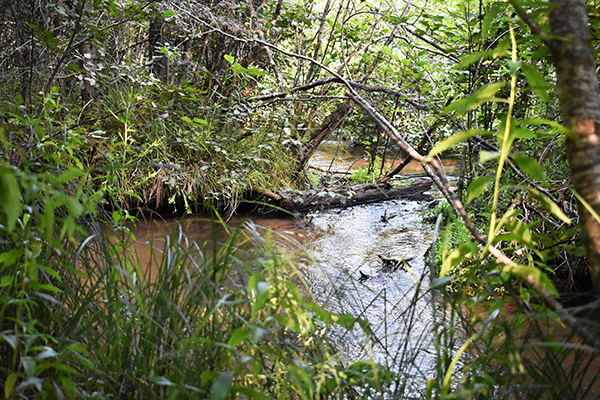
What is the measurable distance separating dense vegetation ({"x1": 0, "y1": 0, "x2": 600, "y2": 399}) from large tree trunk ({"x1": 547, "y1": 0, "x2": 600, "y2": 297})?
0.05 meters

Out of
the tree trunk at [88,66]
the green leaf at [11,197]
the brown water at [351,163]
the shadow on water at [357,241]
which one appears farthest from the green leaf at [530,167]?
the brown water at [351,163]

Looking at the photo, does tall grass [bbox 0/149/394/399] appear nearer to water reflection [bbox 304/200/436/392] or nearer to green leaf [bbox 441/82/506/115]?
green leaf [bbox 441/82/506/115]

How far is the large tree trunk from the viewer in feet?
2.63

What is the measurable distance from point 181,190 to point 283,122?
1225 millimetres

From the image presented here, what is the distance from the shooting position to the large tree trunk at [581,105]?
31.5 inches

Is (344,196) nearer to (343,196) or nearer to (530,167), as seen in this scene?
(343,196)

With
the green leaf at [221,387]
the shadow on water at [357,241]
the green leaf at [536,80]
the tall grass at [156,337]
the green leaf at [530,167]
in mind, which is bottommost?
the shadow on water at [357,241]

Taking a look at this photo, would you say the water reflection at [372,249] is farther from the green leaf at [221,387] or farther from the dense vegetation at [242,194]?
the green leaf at [221,387]

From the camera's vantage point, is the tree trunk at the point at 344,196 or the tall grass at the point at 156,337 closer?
the tall grass at the point at 156,337

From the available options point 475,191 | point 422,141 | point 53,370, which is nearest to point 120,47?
point 422,141

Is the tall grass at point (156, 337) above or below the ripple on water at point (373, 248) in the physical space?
above

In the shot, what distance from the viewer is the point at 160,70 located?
15.9 feet

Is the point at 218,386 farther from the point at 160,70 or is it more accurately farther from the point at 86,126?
the point at 160,70

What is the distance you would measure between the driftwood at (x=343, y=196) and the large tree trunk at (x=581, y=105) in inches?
124
